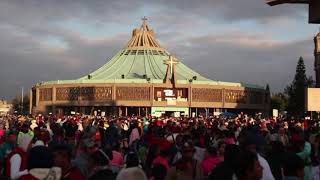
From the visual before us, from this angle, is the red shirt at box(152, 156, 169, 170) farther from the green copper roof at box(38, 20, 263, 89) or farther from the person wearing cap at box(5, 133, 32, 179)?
the green copper roof at box(38, 20, 263, 89)

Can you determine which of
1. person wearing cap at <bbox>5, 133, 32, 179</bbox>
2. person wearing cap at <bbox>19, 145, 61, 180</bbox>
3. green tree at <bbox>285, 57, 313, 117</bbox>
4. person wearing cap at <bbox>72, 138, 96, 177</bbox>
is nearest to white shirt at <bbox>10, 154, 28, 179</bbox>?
person wearing cap at <bbox>5, 133, 32, 179</bbox>

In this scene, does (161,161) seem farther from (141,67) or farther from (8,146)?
(141,67)

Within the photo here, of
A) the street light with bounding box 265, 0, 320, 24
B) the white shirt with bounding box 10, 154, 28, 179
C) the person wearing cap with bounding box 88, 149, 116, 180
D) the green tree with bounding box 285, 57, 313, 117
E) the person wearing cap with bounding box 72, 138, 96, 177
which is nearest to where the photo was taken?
the person wearing cap with bounding box 88, 149, 116, 180

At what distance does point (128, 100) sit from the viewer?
369 feet

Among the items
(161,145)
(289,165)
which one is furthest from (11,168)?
(289,165)

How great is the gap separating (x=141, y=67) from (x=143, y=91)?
11498mm

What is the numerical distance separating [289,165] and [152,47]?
400 ft

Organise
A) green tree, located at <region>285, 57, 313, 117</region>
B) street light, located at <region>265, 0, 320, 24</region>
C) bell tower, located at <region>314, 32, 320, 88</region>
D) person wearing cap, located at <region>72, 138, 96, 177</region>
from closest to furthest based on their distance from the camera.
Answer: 1. person wearing cap, located at <region>72, 138, 96, 177</region>
2. street light, located at <region>265, 0, 320, 24</region>
3. green tree, located at <region>285, 57, 313, 117</region>
4. bell tower, located at <region>314, 32, 320, 88</region>

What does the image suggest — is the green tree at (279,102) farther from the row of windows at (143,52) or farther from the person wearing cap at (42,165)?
the person wearing cap at (42,165)

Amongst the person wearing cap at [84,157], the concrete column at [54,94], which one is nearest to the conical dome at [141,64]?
the concrete column at [54,94]

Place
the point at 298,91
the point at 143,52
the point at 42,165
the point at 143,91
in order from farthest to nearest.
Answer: the point at 143,52 → the point at 143,91 → the point at 298,91 → the point at 42,165

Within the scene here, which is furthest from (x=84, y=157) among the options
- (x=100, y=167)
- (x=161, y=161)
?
(x=100, y=167)

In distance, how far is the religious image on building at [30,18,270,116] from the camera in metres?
110

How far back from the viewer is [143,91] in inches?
4397
